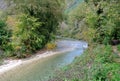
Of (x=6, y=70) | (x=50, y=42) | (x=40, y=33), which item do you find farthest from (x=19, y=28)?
(x=6, y=70)

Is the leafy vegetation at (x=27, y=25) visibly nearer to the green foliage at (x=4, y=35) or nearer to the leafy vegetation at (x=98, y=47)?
the green foliage at (x=4, y=35)

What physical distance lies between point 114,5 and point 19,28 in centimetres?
1139

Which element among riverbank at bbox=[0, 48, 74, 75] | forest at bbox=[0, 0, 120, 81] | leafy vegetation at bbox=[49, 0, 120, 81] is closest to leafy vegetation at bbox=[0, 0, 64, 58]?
forest at bbox=[0, 0, 120, 81]

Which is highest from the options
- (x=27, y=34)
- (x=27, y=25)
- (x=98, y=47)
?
(x=27, y=25)

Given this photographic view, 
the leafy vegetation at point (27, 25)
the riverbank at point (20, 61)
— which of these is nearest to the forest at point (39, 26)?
the leafy vegetation at point (27, 25)

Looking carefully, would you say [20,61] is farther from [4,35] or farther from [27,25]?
[4,35]

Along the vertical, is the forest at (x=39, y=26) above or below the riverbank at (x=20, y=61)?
above

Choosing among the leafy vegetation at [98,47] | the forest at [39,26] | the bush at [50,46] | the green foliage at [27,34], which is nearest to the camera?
the leafy vegetation at [98,47]

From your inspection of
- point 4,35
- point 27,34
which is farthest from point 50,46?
point 4,35

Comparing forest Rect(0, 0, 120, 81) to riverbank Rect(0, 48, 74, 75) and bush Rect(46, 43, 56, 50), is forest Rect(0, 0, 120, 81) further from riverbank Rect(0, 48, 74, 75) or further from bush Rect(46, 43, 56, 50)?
riverbank Rect(0, 48, 74, 75)

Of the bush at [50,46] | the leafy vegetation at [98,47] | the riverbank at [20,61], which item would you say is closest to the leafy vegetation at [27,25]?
the bush at [50,46]

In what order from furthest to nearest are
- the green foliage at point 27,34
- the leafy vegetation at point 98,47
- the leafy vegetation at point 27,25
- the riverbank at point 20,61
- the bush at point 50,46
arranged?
the bush at point 50,46 < the green foliage at point 27,34 < the leafy vegetation at point 27,25 < the riverbank at point 20,61 < the leafy vegetation at point 98,47

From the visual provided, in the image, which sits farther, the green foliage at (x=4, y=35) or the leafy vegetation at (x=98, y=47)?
the green foliage at (x=4, y=35)

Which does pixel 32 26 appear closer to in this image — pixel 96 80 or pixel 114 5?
pixel 114 5
